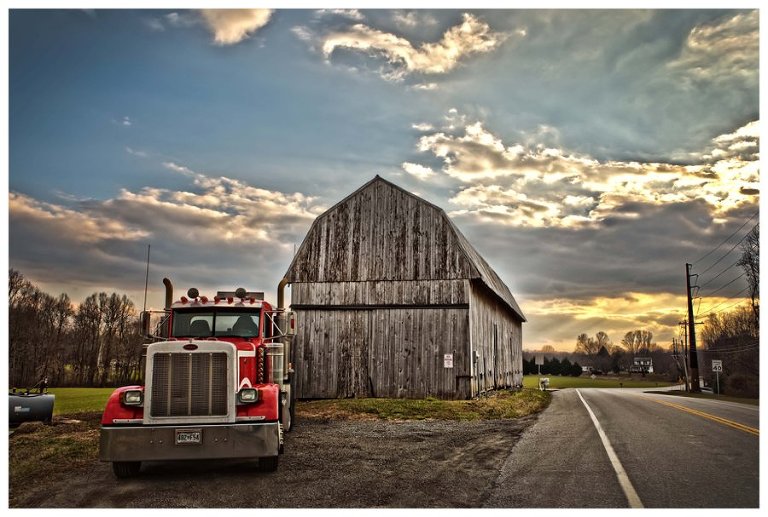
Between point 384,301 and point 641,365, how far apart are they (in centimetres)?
15541

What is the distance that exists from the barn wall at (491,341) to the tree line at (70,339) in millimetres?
34383

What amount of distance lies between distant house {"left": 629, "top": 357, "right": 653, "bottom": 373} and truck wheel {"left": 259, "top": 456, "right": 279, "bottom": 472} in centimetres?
16333

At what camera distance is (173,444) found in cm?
865

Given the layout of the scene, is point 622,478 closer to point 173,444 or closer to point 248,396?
point 248,396

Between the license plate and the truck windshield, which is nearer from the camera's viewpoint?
the license plate

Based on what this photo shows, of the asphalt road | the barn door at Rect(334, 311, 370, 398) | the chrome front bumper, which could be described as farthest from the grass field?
the chrome front bumper

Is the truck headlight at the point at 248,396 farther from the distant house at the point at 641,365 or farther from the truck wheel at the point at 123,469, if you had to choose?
the distant house at the point at 641,365

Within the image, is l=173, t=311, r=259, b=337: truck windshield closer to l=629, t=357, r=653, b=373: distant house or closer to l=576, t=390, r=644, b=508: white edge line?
l=576, t=390, r=644, b=508: white edge line

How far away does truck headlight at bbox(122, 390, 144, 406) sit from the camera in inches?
349

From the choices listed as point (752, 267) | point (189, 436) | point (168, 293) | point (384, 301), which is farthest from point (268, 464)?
point (752, 267)

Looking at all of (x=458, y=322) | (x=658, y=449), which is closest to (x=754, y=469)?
(x=658, y=449)

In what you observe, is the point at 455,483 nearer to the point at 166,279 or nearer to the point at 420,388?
the point at 166,279

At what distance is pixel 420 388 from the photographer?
2389cm
